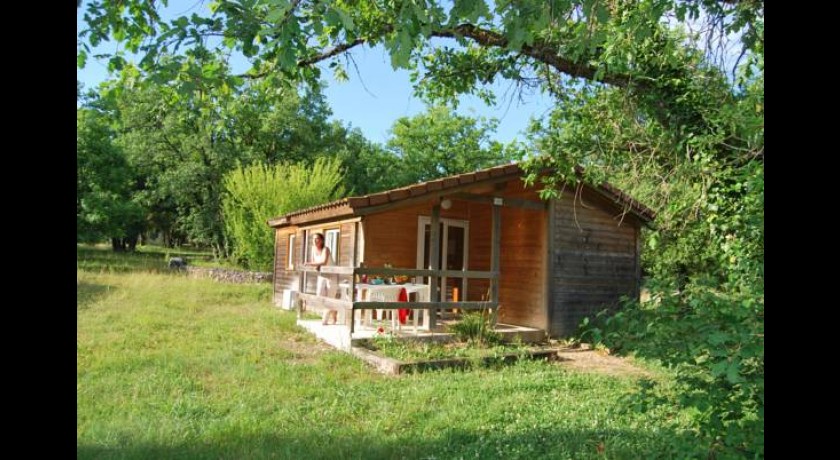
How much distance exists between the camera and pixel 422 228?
524 inches

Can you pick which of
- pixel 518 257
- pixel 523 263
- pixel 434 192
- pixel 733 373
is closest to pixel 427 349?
pixel 434 192

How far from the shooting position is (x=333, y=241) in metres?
13.4

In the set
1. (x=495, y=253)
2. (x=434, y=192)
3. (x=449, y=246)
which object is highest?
(x=434, y=192)

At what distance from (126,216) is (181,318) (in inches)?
869

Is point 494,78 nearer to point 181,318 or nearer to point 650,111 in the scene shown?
point 650,111

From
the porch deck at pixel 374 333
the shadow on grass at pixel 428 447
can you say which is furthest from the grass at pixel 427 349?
the shadow on grass at pixel 428 447

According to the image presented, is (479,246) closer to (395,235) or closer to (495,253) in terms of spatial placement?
(395,235)

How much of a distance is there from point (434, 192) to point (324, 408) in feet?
17.1

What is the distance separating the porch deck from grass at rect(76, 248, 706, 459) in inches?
15.4

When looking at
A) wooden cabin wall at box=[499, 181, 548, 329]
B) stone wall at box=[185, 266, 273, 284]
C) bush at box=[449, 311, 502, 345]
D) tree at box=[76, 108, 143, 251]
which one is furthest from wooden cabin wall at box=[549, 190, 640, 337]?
tree at box=[76, 108, 143, 251]

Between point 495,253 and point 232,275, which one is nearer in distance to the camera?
point 495,253
